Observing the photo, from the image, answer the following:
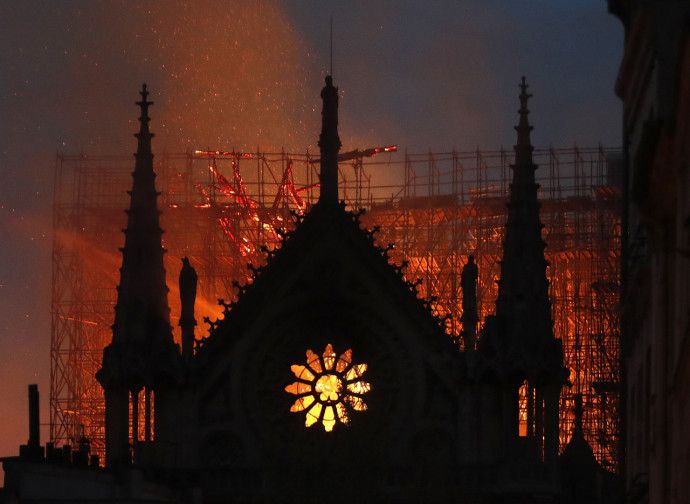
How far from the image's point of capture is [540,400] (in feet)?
159

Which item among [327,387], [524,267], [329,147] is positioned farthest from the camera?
[329,147]

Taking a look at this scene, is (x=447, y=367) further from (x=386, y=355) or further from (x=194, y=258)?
(x=194, y=258)

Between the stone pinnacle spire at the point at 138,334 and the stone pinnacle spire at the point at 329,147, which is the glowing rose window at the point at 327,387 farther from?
the stone pinnacle spire at the point at 329,147

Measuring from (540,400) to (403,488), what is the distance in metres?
3.67

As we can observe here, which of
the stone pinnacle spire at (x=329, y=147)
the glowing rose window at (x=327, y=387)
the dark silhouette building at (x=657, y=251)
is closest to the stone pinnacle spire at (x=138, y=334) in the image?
the glowing rose window at (x=327, y=387)

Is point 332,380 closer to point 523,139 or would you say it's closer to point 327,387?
point 327,387

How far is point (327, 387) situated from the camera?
5047cm

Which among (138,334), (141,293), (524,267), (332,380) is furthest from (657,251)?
(141,293)

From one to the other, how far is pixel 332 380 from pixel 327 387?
203mm

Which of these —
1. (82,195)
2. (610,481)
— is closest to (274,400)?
(610,481)

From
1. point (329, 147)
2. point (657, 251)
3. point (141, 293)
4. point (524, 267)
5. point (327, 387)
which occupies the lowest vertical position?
point (327, 387)

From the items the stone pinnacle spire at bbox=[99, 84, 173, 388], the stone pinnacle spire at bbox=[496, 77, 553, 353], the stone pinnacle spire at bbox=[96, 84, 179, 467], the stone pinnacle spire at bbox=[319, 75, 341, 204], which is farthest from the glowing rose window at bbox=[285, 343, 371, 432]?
the stone pinnacle spire at bbox=[496, 77, 553, 353]

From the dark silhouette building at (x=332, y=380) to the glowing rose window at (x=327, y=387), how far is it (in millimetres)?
39

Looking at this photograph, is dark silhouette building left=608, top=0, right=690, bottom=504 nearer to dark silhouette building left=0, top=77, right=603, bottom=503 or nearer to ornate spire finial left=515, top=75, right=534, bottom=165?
dark silhouette building left=0, top=77, right=603, bottom=503
